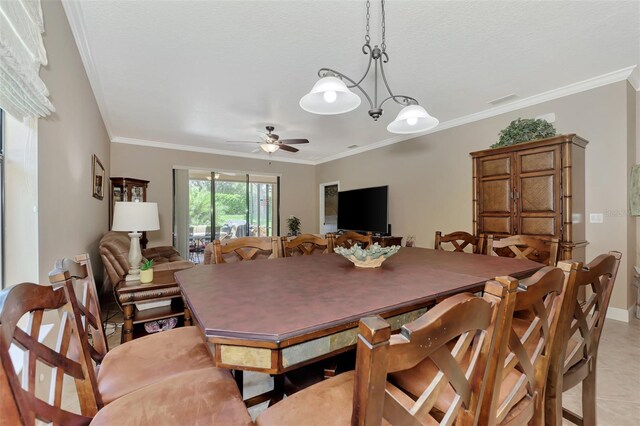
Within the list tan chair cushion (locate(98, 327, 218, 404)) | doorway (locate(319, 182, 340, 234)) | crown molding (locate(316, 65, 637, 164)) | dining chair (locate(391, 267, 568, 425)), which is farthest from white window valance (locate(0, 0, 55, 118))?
doorway (locate(319, 182, 340, 234))

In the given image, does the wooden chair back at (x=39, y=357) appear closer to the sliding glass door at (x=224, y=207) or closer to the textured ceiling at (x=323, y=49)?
the textured ceiling at (x=323, y=49)

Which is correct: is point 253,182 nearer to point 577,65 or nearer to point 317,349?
point 577,65

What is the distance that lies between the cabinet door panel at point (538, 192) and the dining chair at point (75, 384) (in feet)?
11.2

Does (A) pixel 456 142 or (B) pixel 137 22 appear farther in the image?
(A) pixel 456 142

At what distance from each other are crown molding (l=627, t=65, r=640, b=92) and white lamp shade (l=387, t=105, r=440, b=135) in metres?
2.42

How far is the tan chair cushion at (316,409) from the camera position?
0.78 m

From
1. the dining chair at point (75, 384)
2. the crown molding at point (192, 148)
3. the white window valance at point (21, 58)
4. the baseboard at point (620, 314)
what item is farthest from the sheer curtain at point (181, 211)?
the baseboard at point (620, 314)

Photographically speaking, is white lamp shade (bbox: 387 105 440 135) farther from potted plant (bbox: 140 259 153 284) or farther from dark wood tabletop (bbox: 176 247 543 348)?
potted plant (bbox: 140 259 153 284)

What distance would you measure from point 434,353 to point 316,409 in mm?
449

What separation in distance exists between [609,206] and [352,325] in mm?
3683

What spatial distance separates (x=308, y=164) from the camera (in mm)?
7457

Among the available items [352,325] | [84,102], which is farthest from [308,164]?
[352,325]

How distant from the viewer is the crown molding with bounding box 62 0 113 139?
192cm

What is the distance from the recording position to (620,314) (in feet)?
9.59
